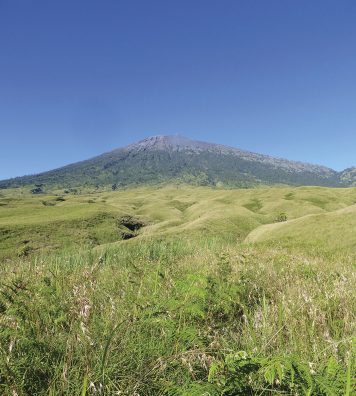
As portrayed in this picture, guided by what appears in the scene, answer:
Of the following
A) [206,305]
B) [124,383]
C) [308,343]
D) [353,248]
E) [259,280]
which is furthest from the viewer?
[353,248]

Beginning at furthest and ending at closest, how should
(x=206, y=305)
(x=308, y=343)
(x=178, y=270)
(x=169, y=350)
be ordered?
1. (x=178, y=270)
2. (x=206, y=305)
3. (x=308, y=343)
4. (x=169, y=350)

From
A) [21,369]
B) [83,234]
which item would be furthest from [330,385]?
[83,234]

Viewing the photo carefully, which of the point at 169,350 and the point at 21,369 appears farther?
the point at 169,350

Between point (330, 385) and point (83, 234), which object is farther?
point (83, 234)

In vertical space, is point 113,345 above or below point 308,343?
above

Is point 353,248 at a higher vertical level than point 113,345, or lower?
lower

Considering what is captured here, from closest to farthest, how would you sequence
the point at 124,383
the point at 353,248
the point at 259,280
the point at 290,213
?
the point at 124,383
the point at 259,280
the point at 353,248
the point at 290,213

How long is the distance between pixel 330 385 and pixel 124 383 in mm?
1926

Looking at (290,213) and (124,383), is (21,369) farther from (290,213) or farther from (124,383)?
(290,213)

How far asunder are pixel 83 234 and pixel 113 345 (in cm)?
4557

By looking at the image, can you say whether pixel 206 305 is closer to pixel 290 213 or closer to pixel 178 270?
pixel 178 270

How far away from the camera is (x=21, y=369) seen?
3.55 metres

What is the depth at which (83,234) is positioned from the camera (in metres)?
47.7

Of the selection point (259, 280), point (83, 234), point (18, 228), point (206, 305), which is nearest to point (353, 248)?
point (259, 280)
